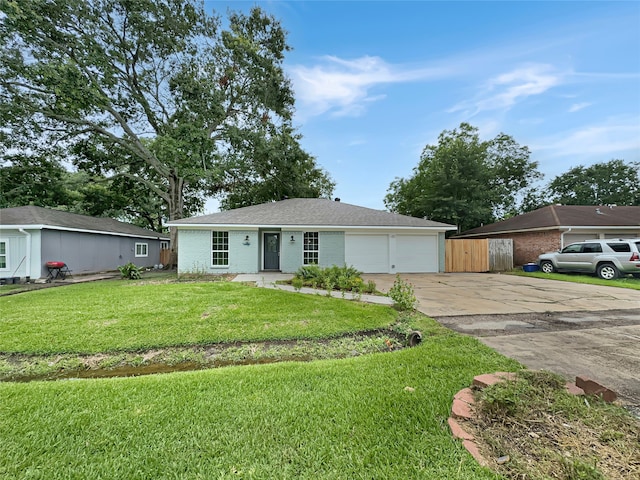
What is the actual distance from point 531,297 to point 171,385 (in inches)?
336

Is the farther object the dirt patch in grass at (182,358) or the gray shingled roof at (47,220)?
the gray shingled roof at (47,220)

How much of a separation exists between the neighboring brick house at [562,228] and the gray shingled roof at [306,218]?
584 centimetres

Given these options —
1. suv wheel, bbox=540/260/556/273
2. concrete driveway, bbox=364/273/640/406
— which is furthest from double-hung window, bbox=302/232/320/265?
suv wheel, bbox=540/260/556/273

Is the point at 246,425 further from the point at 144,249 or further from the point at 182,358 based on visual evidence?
the point at 144,249

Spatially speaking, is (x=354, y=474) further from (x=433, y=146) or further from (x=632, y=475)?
(x=433, y=146)

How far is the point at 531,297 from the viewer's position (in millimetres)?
7156

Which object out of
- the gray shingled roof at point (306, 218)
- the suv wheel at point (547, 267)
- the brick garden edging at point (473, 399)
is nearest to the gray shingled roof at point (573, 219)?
the suv wheel at point (547, 267)

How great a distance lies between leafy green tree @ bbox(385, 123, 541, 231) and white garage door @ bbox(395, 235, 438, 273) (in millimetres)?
6688

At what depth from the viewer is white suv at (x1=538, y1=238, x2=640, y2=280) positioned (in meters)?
10.1

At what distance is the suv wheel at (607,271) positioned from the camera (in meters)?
10.4

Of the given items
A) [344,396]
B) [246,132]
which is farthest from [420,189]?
[344,396]

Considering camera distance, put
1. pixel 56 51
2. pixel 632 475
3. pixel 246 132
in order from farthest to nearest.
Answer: pixel 246 132, pixel 56 51, pixel 632 475

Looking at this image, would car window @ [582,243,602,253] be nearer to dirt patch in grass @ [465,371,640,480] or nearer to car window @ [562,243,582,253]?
car window @ [562,243,582,253]

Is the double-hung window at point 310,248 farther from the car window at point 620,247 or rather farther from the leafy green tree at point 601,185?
the leafy green tree at point 601,185
